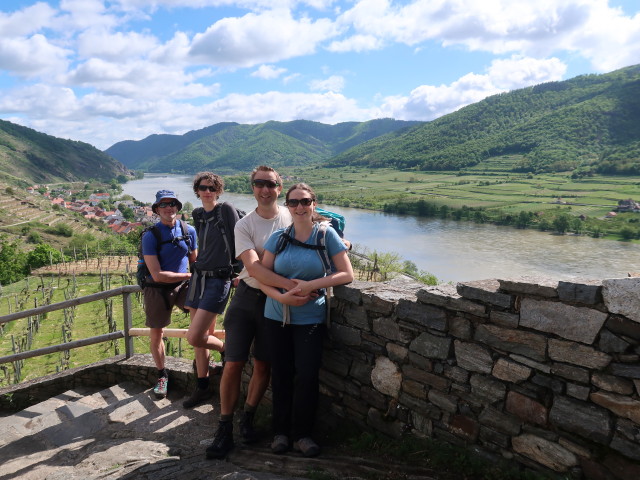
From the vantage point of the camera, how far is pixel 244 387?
427 cm

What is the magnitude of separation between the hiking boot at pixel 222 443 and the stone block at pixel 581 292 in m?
2.55

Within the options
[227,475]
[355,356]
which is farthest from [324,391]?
Result: [227,475]

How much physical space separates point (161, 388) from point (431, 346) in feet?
10.0

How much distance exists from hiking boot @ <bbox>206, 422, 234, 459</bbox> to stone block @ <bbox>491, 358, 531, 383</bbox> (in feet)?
6.62

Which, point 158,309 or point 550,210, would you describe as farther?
point 550,210

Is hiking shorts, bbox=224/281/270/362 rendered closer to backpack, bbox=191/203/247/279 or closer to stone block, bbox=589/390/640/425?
backpack, bbox=191/203/247/279

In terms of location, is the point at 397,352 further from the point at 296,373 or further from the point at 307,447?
the point at 307,447

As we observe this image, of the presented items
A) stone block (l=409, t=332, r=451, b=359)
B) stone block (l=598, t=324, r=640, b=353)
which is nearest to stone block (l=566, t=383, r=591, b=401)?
stone block (l=598, t=324, r=640, b=353)

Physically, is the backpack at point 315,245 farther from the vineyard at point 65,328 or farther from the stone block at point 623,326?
the vineyard at point 65,328

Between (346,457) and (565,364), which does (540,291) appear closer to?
(565,364)

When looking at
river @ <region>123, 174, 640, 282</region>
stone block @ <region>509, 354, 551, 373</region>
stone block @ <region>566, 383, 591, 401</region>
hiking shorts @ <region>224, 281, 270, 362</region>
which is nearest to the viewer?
stone block @ <region>566, 383, 591, 401</region>

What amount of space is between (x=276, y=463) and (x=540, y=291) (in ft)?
7.02

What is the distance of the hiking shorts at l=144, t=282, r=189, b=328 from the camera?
4.28 metres

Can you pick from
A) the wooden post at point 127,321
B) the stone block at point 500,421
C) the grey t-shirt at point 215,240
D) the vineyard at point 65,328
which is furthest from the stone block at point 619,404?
the vineyard at point 65,328
